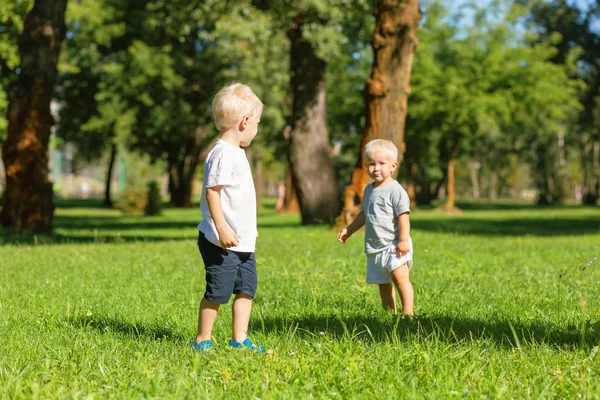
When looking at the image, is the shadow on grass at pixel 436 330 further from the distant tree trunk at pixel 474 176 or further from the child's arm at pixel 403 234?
the distant tree trunk at pixel 474 176

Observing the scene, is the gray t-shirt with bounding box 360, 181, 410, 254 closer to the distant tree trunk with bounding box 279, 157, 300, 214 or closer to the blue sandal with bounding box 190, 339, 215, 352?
the blue sandal with bounding box 190, 339, 215, 352

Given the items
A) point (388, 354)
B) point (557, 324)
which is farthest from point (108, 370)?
point (557, 324)

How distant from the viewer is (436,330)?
195 inches

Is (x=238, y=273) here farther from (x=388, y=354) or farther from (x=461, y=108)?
(x=461, y=108)

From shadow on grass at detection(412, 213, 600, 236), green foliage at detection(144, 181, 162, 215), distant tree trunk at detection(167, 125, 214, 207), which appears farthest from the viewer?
distant tree trunk at detection(167, 125, 214, 207)

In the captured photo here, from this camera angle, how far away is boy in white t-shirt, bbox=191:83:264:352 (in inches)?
177

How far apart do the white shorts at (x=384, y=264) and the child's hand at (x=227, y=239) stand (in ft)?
5.82

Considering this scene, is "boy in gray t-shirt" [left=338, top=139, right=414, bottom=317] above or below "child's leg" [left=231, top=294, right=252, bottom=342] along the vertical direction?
above

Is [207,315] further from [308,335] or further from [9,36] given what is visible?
[9,36]

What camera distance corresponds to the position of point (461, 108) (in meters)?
34.8

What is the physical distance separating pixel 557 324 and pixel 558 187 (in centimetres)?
6533

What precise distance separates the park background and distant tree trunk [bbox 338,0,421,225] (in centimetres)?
4

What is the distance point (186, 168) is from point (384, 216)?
134 ft

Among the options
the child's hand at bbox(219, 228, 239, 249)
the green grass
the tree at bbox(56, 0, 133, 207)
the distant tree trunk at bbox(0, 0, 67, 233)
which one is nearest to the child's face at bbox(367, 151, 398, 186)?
the green grass
